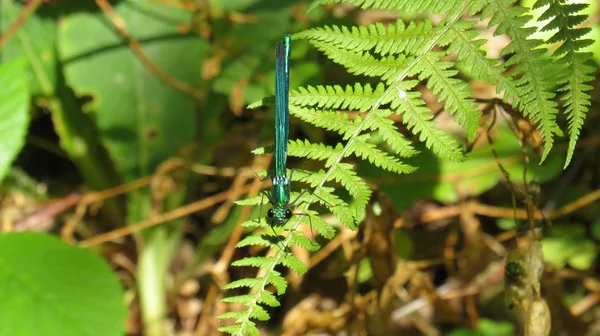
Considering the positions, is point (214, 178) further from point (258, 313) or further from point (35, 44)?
point (258, 313)

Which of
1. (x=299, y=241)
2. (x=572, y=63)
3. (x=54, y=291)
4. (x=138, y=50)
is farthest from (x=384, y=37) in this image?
(x=138, y=50)

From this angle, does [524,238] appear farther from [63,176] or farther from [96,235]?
[63,176]

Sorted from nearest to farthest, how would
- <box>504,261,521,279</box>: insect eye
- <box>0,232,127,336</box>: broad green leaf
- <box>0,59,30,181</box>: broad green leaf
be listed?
1. <box>504,261,521,279</box>: insect eye
2. <box>0,232,127,336</box>: broad green leaf
3. <box>0,59,30,181</box>: broad green leaf

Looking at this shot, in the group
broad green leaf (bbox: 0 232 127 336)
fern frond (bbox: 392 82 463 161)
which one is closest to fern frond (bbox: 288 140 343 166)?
fern frond (bbox: 392 82 463 161)

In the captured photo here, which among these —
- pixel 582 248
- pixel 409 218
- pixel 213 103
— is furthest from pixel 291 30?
pixel 582 248

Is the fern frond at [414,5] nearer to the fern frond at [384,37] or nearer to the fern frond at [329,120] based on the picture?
the fern frond at [384,37]

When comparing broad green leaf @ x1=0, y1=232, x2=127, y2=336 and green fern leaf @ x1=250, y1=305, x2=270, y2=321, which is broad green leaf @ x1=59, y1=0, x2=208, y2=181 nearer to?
broad green leaf @ x1=0, y1=232, x2=127, y2=336
